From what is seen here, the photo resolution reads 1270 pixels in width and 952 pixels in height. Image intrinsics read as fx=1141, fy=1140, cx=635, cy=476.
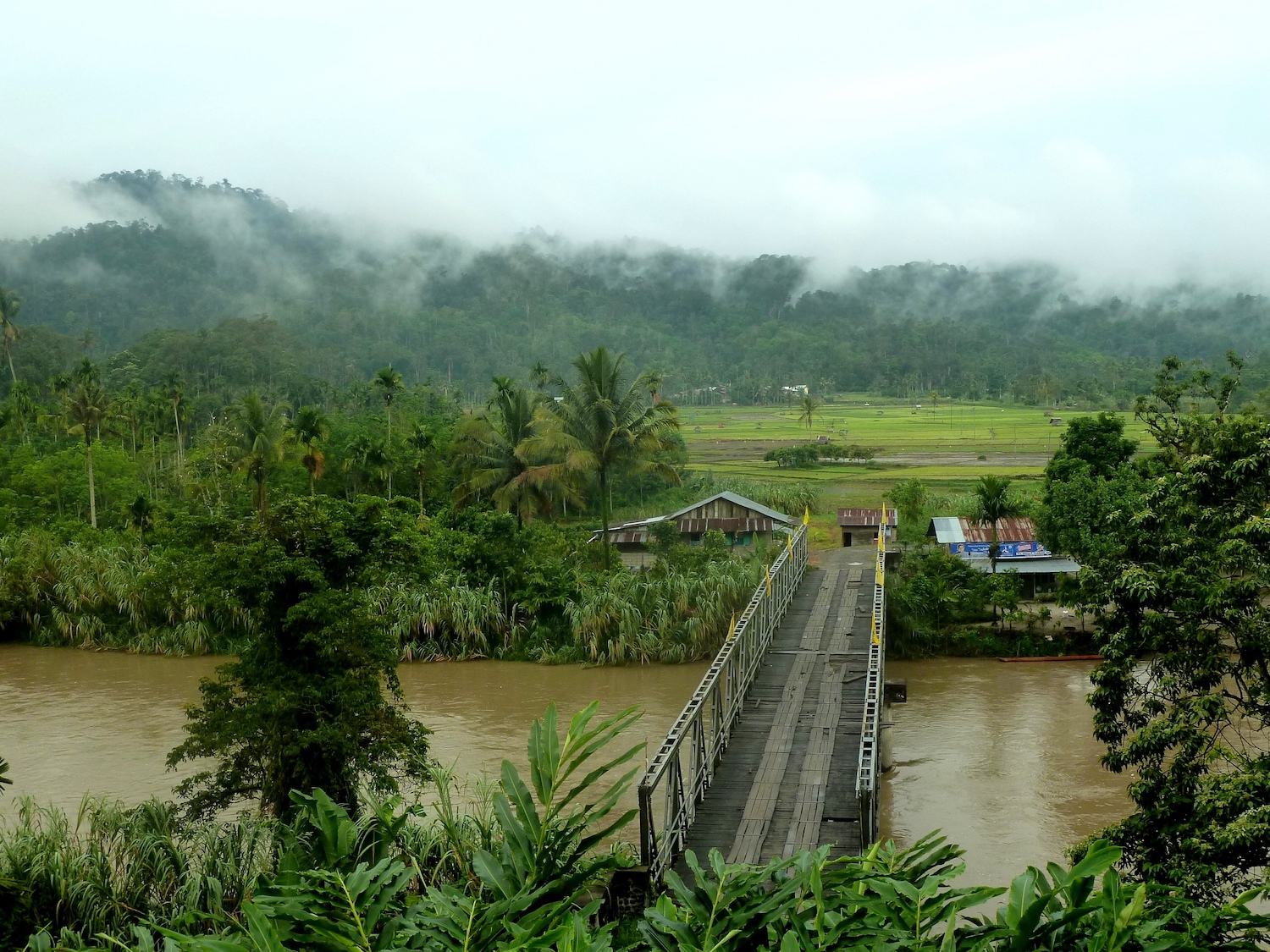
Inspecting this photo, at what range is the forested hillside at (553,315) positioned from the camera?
84.9 metres

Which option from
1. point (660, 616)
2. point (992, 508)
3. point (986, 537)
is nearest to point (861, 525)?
point (986, 537)

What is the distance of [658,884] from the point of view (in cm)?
782

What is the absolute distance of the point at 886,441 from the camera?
5734cm

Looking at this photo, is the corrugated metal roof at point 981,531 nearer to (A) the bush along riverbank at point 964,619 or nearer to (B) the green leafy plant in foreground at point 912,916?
(A) the bush along riverbank at point 964,619

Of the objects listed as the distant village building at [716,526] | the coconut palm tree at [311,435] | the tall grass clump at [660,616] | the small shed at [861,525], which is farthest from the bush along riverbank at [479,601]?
the coconut palm tree at [311,435]

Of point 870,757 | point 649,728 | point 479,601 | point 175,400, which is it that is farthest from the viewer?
point 175,400

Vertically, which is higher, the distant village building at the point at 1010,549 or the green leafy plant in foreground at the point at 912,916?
the green leafy plant in foreground at the point at 912,916

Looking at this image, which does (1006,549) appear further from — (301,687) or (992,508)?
(301,687)

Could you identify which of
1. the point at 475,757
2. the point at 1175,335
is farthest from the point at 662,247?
the point at 475,757

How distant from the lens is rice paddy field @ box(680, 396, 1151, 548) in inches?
1629

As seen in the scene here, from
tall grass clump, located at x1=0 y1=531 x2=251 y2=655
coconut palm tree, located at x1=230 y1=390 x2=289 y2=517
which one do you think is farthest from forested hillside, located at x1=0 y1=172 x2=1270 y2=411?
tall grass clump, located at x1=0 y1=531 x2=251 y2=655

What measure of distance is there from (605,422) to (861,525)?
7.58 m

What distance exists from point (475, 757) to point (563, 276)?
12235 centimetres

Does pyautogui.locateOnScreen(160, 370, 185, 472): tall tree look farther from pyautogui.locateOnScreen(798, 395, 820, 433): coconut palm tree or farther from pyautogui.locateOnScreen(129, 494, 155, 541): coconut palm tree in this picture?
pyautogui.locateOnScreen(798, 395, 820, 433): coconut palm tree
